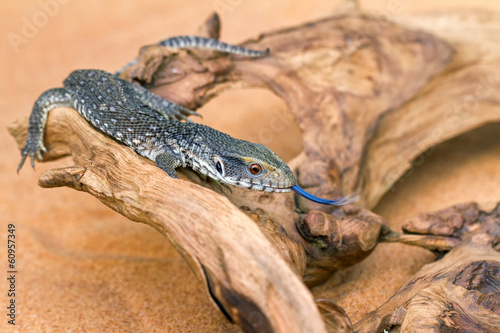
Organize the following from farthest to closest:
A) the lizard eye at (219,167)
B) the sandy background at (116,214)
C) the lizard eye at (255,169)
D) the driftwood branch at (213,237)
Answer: the sandy background at (116,214), the lizard eye at (219,167), the lizard eye at (255,169), the driftwood branch at (213,237)

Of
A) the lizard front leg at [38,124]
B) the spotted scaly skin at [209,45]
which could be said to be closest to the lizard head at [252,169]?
the spotted scaly skin at [209,45]

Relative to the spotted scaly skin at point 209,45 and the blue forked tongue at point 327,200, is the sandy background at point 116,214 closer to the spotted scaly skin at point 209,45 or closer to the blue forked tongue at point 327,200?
the blue forked tongue at point 327,200

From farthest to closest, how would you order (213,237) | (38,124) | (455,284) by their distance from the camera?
(38,124) < (455,284) < (213,237)

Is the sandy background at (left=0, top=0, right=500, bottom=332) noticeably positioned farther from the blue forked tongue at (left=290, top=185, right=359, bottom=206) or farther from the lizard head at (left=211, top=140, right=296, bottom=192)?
the lizard head at (left=211, top=140, right=296, bottom=192)

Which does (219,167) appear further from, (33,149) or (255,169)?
(33,149)

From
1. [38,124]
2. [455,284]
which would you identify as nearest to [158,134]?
[38,124]

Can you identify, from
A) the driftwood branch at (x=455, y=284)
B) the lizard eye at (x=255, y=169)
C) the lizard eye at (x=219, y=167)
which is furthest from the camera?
the lizard eye at (x=219, y=167)

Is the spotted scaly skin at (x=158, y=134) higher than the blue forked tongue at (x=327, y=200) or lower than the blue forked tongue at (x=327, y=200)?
higher
